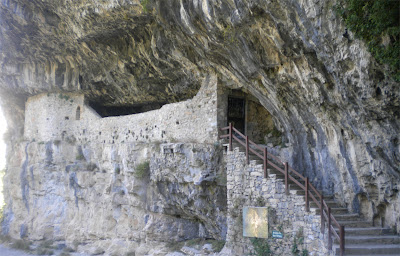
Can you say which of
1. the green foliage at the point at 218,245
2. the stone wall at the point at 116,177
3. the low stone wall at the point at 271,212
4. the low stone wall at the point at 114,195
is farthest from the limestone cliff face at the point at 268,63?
the green foliage at the point at 218,245

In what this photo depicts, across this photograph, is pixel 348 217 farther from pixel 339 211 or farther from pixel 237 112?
pixel 237 112

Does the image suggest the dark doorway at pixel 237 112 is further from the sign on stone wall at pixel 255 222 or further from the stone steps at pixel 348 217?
the stone steps at pixel 348 217

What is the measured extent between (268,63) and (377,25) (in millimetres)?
3327

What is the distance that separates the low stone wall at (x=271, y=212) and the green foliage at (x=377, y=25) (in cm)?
391

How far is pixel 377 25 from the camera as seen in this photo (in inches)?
277

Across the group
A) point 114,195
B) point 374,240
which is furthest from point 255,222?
point 114,195

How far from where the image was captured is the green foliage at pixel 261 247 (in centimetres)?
990

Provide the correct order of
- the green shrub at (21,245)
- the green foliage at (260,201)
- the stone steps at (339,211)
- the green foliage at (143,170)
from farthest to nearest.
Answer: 1. the green shrub at (21,245)
2. the green foliage at (143,170)
3. the green foliage at (260,201)
4. the stone steps at (339,211)

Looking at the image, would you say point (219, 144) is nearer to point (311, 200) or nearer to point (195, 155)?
point (195, 155)

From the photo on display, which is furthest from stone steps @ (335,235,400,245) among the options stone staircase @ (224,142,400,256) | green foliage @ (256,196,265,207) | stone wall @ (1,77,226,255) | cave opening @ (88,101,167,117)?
cave opening @ (88,101,167,117)

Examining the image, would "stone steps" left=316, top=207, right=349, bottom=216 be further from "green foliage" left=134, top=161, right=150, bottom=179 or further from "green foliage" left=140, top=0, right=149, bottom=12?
"green foliage" left=140, top=0, right=149, bottom=12

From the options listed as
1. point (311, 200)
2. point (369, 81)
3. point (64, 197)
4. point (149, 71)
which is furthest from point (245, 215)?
point (64, 197)

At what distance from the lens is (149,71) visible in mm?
15680

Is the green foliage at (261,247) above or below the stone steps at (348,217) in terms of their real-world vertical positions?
below
